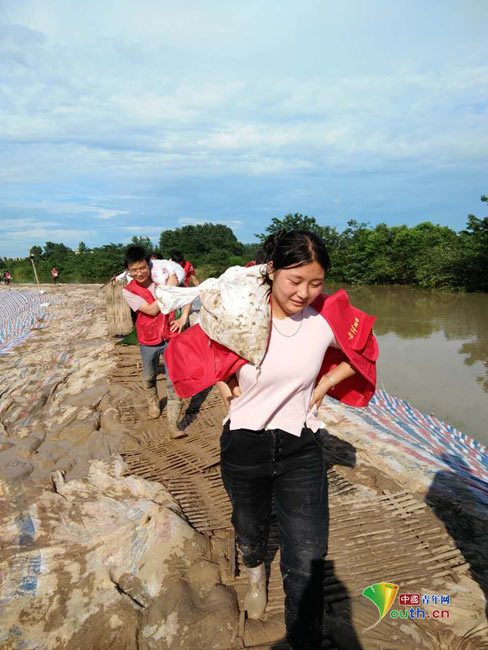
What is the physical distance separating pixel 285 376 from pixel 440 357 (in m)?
7.56

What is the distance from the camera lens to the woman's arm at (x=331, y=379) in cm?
153

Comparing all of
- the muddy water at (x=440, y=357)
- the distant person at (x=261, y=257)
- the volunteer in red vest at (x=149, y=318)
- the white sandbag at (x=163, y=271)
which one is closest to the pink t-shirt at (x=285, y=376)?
the distant person at (x=261, y=257)

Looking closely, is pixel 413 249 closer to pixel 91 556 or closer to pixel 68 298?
pixel 68 298

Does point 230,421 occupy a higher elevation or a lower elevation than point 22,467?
higher

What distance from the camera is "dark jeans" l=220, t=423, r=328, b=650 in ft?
4.60

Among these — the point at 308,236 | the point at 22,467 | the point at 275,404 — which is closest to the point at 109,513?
the point at 22,467

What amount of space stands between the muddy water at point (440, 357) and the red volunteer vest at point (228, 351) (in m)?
4.11

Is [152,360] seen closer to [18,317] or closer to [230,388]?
[230,388]

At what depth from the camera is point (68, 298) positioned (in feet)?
47.3

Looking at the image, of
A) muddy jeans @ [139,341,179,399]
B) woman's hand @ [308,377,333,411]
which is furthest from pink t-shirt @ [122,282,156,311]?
woman's hand @ [308,377,333,411]

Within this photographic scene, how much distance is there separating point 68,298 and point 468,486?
46.4ft

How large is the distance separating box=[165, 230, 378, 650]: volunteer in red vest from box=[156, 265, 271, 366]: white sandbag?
0.16ft

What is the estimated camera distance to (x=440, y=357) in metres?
8.02

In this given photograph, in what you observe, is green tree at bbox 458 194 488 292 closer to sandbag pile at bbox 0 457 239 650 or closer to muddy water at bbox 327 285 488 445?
muddy water at bbox 327 285 488 445
